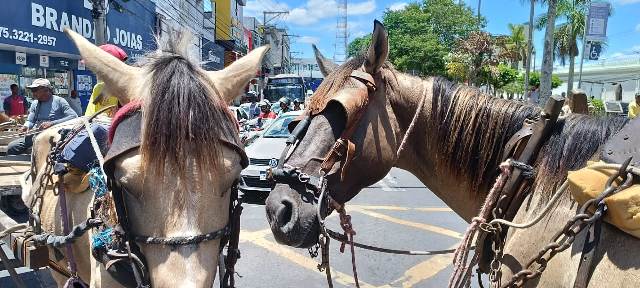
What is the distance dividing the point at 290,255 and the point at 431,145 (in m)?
3.76

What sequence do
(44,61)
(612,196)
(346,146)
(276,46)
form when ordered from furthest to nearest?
1. (276,46)
2. (44,61)
3. (346,146)
4. (612,196)

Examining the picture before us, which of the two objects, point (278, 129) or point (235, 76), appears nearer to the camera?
point (235, 76)

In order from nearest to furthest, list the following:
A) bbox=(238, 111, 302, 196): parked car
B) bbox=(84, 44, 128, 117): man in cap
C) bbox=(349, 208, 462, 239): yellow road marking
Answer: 1. bbox=(84, 44, 128, 117): man in cap
2. bbox=(349, 208, 462, 239): yellow road marking
3. bbox=(238, 111, 302, 196): parked car

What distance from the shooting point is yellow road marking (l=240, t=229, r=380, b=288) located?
4986 mm

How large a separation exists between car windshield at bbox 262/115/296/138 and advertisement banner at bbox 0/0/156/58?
3.33m

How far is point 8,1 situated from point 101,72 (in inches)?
483

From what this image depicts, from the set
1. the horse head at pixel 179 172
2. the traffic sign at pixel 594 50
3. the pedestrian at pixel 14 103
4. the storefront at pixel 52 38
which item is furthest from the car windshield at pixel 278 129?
the traffic sign at pixel 594 50

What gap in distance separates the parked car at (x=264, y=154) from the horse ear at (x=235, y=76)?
5322 millimetres

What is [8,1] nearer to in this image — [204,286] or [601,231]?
[204,286]

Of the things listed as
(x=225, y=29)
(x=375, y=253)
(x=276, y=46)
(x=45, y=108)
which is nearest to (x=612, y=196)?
(x=375, y=253)

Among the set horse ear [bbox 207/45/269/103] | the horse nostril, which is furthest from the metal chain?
horse ear [bbox 207/45/269/103]

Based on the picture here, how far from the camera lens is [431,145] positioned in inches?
97.3

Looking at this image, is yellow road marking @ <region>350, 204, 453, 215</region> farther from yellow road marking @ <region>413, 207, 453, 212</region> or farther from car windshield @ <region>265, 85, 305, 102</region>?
car windshield @ <region>265, 85, 305, 102</region>

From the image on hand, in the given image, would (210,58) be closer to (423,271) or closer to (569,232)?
(423,271)
